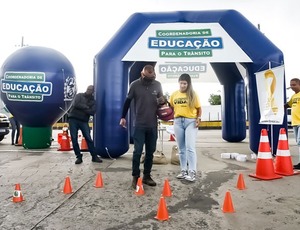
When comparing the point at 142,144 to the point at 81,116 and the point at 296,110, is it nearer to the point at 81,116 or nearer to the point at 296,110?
the point at 81,116

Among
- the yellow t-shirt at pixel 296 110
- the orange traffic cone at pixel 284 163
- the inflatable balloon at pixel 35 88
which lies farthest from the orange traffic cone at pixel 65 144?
the yellow t-shirt at pixel 296 110

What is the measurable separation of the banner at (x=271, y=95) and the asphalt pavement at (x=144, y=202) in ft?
4.59

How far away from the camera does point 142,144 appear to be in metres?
4.45

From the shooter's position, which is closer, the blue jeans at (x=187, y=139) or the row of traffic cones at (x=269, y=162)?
the blue jeans at (x=187, y=139)

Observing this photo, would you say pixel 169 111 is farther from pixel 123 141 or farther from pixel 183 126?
pixel 123 141

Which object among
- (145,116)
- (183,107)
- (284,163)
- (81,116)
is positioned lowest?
(284,163)

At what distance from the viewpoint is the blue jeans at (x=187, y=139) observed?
15.7ft

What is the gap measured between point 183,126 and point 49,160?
371cm

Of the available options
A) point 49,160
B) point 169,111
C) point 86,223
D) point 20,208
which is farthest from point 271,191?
point 49,160

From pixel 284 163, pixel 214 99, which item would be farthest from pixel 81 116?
pixel 214 99

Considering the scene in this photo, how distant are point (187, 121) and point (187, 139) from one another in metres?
0.29

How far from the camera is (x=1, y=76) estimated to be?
905 cm

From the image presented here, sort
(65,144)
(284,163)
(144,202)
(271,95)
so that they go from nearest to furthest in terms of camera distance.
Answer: (144,202) → (284,163) → (271,95) → (65,144)

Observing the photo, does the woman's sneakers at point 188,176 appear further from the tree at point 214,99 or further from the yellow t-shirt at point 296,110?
the tree at point 214,99
